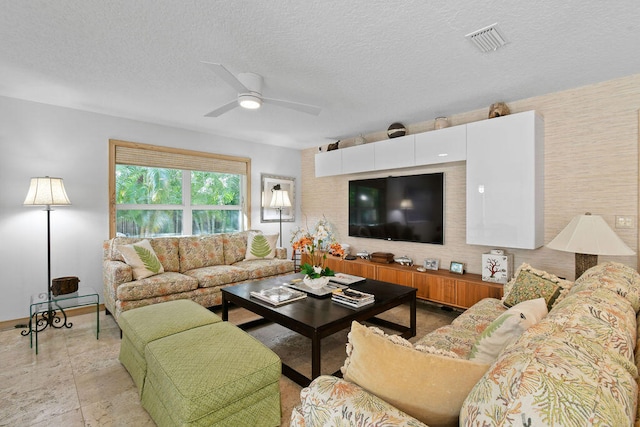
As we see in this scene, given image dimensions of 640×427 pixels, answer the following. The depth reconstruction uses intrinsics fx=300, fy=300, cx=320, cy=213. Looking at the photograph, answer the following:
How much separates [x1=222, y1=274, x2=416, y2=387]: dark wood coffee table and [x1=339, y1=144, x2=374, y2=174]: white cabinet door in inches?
→ 74.7

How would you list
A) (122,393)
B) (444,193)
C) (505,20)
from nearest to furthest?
(505,20)
(122,393)
(444,193)

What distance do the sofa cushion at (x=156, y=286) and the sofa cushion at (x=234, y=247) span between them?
2.68 feet

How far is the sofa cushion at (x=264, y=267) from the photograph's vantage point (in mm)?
3949

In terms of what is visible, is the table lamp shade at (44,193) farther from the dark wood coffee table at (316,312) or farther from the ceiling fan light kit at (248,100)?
the ceiling fan light kit at (248,100)

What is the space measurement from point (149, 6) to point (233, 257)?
3170 mm

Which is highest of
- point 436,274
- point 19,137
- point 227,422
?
point 19,137

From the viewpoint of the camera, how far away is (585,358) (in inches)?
27.5

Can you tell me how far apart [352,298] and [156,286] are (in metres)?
2.11

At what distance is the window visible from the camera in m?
3.97

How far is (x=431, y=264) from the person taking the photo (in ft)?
12.6

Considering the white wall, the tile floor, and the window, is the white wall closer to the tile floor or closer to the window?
the window

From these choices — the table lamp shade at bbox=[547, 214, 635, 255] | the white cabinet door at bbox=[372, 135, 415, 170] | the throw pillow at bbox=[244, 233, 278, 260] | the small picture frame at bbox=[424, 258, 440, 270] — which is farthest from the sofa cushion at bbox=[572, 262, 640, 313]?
the throw pillow at bbox=[244, 233, 278, 260]

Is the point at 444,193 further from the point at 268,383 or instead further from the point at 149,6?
the point at 149,6

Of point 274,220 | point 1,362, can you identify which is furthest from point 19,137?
point 274,220
